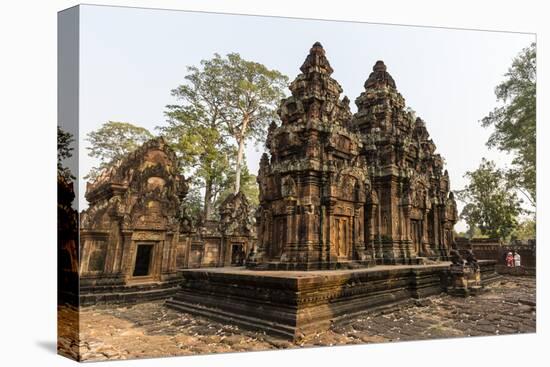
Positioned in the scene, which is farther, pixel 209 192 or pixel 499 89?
pixel 209 192

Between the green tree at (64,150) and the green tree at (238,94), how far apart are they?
28.7ft

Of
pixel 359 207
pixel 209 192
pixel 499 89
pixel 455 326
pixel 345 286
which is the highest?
pixel 499 89

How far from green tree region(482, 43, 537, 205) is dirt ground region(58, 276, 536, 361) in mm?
2635

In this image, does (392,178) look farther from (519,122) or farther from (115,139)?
(115,139)

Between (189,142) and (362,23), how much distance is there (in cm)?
1099

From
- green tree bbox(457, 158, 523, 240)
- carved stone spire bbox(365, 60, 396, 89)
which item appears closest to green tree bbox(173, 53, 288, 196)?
carved stone spire bbox(365, 60, 396, 89)

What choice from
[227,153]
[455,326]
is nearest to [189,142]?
[227,153]

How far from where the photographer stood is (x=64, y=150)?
6277mm

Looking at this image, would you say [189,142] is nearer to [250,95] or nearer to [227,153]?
[227,153]

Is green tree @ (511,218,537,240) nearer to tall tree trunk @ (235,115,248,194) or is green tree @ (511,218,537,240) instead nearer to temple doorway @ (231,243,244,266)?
temple doorway @ (231,243,244,266)

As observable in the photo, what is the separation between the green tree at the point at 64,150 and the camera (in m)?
6.19

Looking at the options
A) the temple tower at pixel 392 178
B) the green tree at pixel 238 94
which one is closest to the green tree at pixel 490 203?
the temple tower at pixel 392 178

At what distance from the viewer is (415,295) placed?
9.91m

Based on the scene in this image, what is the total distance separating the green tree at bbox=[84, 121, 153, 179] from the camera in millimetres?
12195
